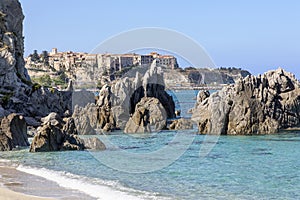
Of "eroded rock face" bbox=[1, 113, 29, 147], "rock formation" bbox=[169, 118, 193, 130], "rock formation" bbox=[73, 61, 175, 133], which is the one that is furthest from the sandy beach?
"rock formation" bbox=[169, 118, 193, 130]

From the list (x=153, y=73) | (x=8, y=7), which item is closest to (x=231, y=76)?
(x=153, y=73)

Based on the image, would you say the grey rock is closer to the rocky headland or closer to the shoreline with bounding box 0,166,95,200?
the rocky headland

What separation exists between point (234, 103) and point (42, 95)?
80.9ft

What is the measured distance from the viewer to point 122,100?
5534 centimetres

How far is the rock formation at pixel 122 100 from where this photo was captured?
46.5 meters

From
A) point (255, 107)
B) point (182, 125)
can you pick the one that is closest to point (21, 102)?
point (182, 125)

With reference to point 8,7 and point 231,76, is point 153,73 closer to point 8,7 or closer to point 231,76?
point 8,7

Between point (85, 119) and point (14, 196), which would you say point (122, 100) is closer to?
point (85, 119)

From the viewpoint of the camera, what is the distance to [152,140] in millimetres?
38125

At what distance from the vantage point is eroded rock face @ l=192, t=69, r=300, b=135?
40750 mm

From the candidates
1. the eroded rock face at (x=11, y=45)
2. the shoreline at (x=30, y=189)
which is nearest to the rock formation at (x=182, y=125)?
the eroded rock face at (x=11, y=45)

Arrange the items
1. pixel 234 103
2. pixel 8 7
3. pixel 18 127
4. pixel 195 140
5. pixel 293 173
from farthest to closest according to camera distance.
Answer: pixel 8 7
pixel 234 103
pixel 195 140
pixel 18 127
pixel 293 173

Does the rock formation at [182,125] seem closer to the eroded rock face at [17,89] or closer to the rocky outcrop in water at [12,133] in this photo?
the eroded rock face at [17,89]

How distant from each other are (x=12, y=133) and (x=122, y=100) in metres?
25.0
